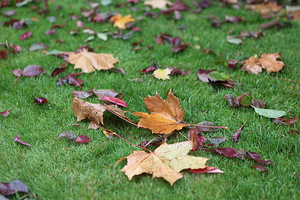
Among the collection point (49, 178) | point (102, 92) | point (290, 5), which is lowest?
point (49, 178)

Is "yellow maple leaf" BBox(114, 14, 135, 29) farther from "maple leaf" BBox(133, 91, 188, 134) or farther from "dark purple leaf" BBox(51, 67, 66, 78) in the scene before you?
"maple leaf" BBox(133, 91, 188, 134)

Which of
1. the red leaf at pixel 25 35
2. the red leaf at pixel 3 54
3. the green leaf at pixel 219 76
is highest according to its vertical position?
the red leaf at pixel 25 35

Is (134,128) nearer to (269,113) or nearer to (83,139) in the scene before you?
(83,139)

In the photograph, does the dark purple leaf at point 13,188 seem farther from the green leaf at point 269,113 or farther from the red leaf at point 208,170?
the green leaf at point 269,113

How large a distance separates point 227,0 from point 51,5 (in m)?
2.73

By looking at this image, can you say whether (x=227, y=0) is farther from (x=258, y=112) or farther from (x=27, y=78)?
(x=27, y=78)

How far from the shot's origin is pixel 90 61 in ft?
8.04

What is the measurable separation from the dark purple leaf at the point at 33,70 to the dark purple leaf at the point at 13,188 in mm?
1227

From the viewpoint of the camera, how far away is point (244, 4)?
13.5 ft

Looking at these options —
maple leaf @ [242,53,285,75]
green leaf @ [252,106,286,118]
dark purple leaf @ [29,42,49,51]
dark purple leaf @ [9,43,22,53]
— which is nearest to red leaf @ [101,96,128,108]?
green leaf @ [252,106,286,118]

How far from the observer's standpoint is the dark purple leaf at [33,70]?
92.0 inches

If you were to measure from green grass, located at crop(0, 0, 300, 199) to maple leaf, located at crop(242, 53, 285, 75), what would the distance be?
0.19 ft

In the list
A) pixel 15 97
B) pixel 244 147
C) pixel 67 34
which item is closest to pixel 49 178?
pixel 15 97

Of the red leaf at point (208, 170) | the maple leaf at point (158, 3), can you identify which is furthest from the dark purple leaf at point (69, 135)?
the maple leaf at point (158, 3)
